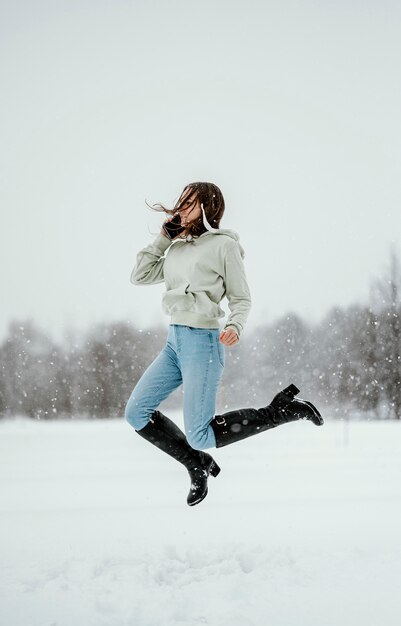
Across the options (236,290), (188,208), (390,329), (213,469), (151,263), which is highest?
(390,329)

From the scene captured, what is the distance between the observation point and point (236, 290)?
7.68 feet

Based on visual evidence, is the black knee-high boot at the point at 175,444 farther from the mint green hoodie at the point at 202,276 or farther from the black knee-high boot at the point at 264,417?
the mint green hoodie at the point at 202,276

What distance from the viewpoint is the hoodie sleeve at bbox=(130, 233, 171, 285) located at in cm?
237

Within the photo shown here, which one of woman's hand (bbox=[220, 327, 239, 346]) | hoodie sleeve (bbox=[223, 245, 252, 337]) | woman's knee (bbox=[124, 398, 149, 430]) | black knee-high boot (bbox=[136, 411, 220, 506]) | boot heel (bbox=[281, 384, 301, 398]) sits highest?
hoodie sleeve (bbox=[223, 245, 252, 337])

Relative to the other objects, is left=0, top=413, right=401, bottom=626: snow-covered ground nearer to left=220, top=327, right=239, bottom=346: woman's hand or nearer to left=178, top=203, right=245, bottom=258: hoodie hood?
left=220, top=327, right=239, bottom=346: woman's hand

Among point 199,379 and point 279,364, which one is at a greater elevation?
point 279,364

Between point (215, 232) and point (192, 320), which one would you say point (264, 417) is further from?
point (215, 232)

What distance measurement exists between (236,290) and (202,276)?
Answer: 0.49 ft

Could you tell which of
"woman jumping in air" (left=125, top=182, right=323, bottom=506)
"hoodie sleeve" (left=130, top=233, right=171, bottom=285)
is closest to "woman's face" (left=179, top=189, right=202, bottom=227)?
"woman jumping in air" (left=125, top=182, right=323, bottom=506)

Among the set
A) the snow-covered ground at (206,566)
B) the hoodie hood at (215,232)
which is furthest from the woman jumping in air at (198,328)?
the snow-covered ground at (206,566)

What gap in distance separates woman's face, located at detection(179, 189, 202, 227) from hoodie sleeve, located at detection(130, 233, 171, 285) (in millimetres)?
115

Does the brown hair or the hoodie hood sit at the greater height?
the brown hair

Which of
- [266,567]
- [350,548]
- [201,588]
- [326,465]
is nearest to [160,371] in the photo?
[201,588]

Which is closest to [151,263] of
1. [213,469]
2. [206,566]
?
[213,469]
